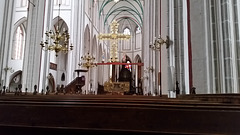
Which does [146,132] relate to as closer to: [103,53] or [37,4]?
[37,4]

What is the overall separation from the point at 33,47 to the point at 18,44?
335 inches

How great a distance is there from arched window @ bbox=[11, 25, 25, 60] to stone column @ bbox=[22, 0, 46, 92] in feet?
25.3

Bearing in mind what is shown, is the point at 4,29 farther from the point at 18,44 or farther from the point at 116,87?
the point at 18,44

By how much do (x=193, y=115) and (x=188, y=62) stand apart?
4804 mm

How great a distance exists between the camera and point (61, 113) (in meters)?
1.41

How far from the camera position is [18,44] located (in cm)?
1841

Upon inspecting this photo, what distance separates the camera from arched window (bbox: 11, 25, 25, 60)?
1806cm

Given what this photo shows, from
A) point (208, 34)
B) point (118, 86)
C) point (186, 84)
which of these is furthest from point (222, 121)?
point (118, 86)

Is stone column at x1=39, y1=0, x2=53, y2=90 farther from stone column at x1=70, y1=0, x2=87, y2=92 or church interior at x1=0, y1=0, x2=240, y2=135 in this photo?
stone column at x1=70, y1=0, x2=87, y2=92

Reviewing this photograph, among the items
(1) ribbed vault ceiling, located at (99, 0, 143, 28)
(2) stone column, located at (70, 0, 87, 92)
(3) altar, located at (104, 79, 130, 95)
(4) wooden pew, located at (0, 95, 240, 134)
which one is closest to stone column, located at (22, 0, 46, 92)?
(2) stone column, located at (70, 0, 87, 92)

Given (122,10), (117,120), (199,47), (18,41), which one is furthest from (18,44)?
(117,120)

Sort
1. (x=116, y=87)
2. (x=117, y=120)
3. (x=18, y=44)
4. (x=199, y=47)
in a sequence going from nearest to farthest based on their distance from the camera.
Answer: (x=117, y=120)
(x=199, y=47)
(x=116, y=87)
(x=18, y=44)

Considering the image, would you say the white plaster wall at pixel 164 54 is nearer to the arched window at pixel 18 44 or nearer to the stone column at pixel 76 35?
the stone column at pixel 76 35

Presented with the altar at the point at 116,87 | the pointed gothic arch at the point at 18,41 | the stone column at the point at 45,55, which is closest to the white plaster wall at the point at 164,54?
the stone column at the point at 45,55
